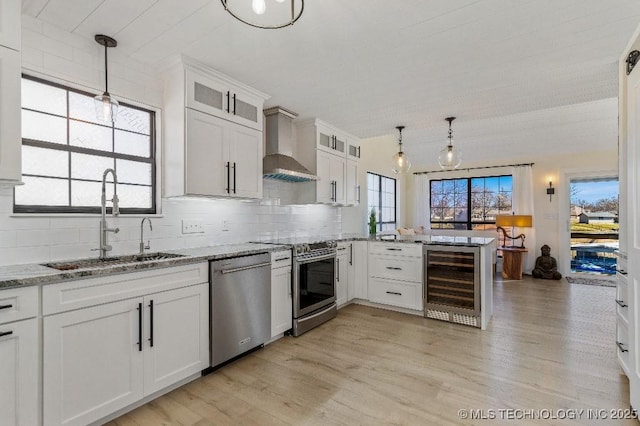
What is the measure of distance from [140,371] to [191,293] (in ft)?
1.82

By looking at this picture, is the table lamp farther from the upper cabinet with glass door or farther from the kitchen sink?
the kitchen sink

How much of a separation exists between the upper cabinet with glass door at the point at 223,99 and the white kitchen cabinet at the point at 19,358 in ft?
5.78

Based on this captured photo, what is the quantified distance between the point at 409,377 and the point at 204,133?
258 cm

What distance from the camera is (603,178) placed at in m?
6.05

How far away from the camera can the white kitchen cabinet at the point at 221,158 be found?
272 centimetres

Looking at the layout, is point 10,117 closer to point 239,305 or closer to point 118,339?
point 118,339

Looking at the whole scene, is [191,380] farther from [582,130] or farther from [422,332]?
[582,130]

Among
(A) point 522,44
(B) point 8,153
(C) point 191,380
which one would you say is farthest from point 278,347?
(A) point 522,44

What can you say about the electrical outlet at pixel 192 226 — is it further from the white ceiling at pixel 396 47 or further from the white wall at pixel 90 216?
the white ceiling at pixel 396 47

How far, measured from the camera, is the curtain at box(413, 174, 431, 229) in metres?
7.74

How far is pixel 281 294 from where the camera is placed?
3180 mm

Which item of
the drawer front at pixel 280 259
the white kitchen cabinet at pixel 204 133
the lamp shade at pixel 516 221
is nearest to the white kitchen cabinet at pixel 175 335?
the drawer front at pixel 280 259

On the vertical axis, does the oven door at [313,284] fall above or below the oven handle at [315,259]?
below

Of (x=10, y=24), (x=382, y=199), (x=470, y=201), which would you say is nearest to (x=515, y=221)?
(x=470, y=201)
